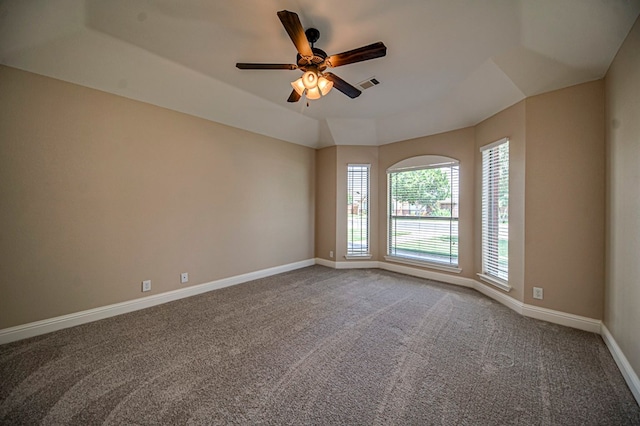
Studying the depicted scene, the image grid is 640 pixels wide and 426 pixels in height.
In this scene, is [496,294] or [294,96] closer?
[294,96]

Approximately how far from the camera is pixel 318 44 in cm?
238

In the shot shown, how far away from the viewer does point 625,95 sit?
199 centimetres

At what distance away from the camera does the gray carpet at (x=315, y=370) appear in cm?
152

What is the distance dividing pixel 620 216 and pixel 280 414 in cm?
312

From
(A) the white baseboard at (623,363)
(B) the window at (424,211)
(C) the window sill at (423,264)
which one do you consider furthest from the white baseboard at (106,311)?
(A) the white baseboard at (623,363)

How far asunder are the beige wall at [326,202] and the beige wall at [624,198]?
12.0 feet

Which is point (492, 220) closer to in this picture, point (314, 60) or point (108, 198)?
point (314, 60)

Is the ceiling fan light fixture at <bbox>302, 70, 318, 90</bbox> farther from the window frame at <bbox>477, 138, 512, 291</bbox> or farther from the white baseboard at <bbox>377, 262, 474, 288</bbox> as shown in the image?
the white baseboard at <bbox>377, 262, 474, 288</bbox>

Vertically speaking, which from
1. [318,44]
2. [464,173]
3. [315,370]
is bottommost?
[315,370]

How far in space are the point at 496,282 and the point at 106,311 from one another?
16.0 feet

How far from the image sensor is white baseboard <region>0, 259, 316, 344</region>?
2289 mm

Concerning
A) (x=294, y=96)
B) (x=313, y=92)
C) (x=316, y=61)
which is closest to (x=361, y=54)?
(x=316, y=61)

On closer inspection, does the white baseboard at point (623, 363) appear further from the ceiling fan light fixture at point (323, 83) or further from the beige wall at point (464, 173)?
the ceiling fan light fixture at point (323, 83)

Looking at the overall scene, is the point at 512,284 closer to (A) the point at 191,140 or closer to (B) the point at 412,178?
(B) the point at 412,178
